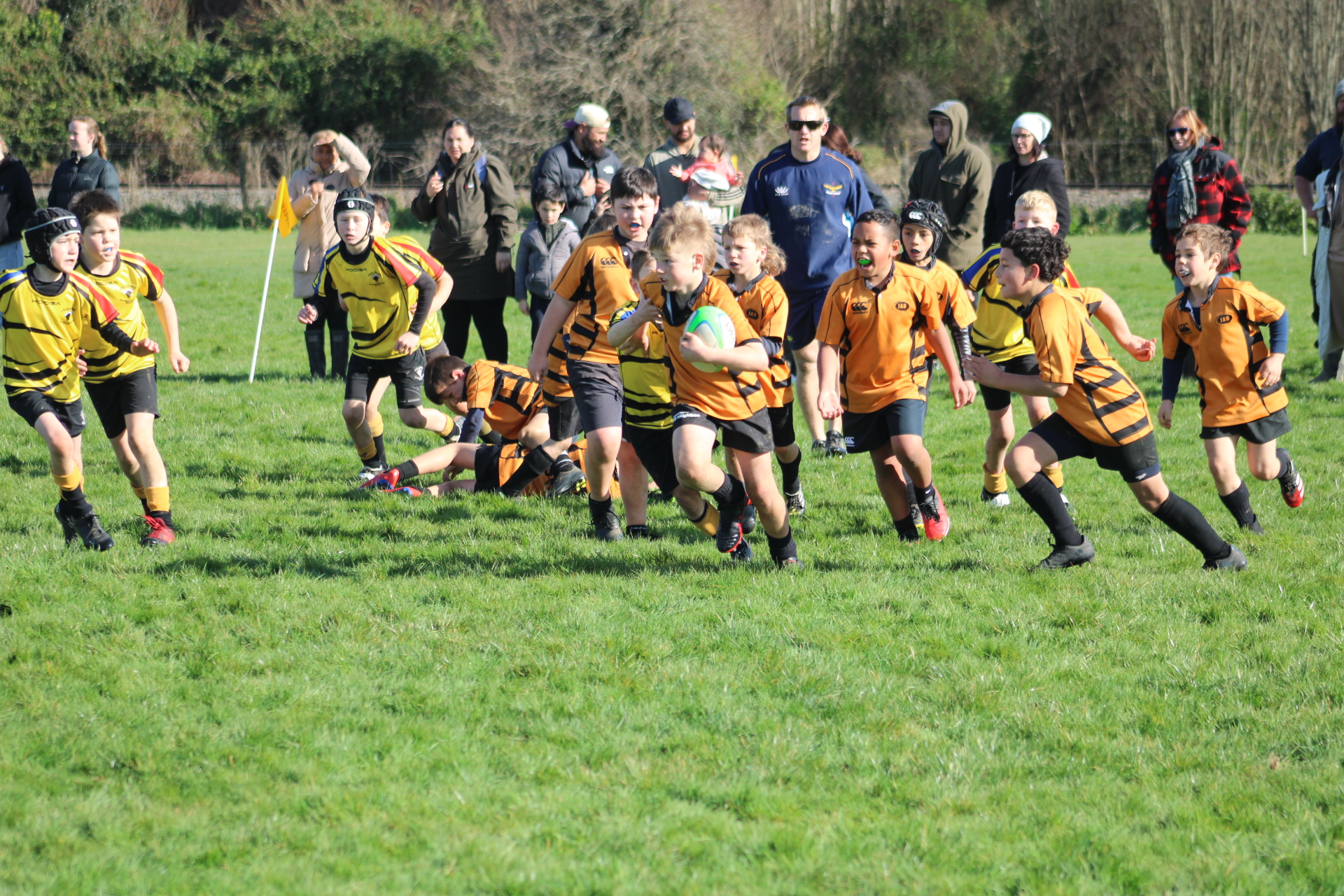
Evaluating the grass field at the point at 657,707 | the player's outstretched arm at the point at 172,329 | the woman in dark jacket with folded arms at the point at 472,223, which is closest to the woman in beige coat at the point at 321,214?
the woman in dark jacket with folded arms at the point at 472,223

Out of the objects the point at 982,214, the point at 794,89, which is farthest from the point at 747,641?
the point at 794,89

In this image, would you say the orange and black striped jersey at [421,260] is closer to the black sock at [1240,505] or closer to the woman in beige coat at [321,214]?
the woman in beige coat at [321,214]

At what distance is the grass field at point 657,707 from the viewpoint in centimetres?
329

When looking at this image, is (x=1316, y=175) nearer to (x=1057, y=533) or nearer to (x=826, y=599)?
(x=1057, y=533)

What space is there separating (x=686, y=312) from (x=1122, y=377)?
78.5 inches

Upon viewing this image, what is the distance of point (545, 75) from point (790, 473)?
33.6 metres

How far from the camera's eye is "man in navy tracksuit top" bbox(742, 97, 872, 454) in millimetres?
8008

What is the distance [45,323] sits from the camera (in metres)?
6.07

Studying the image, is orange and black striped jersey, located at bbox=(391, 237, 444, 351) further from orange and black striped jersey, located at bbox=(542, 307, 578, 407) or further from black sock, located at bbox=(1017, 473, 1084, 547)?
black sock, located at bbox=(1017, 473, 1084, 547)

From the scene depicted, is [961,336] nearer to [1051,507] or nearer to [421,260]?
[1051,507]

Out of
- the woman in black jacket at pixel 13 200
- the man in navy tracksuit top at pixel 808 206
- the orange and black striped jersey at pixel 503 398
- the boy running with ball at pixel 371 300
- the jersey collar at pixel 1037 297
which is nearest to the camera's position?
the jersey collar at pixel 1037 297

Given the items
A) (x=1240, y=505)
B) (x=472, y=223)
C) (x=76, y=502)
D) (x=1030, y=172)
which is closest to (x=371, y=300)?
(x=76, y=502)

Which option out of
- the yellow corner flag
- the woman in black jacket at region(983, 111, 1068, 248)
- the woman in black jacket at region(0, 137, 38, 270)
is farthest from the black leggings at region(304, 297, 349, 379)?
the woman in black jacket at region(983, 111, 1068, 248)

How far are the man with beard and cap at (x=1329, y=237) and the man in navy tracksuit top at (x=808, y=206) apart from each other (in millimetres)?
4461
